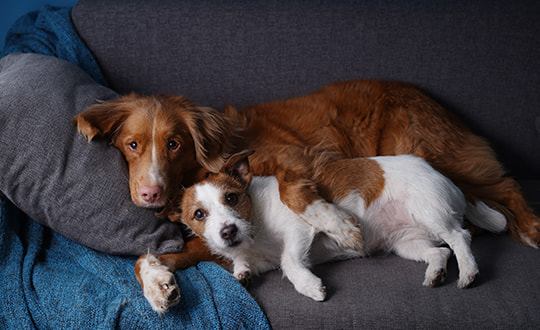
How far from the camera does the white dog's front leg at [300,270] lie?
1.78 m

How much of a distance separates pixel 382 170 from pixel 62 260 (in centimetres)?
154

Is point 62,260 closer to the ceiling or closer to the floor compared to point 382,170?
closer to the floor

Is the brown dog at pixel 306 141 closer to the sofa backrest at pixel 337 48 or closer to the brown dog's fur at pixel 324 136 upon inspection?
the brown dog's fur at pixel 324 136

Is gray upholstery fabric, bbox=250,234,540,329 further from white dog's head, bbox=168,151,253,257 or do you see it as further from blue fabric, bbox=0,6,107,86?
blue fabric, bbox=0,6,107,86

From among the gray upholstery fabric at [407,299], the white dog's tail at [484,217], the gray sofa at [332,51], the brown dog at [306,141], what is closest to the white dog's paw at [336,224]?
the brown dog at [306,141]

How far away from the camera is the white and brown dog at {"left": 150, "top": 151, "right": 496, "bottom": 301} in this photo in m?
1.87

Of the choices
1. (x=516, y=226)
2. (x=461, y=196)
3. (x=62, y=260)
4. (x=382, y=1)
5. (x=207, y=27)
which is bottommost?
(x=62, y=260)

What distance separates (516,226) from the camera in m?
2.21

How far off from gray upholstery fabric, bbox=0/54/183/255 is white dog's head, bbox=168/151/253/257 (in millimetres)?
154

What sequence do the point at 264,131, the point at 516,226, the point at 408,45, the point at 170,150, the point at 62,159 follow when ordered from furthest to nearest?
the point at 408,45 → the point at 264,131 → the point at 516,226 → the point at 170,150 → the point at 62,159

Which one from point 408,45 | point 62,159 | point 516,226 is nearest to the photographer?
point 62,159

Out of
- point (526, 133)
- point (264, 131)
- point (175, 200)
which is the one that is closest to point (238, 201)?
point (175, 200)

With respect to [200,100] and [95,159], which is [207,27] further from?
[95,159]

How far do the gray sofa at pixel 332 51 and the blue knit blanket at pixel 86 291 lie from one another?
3.94ft
